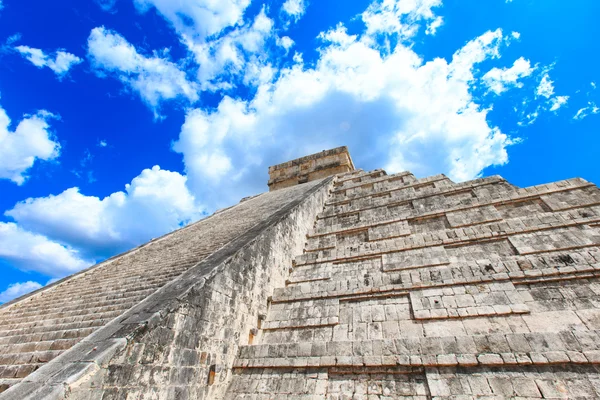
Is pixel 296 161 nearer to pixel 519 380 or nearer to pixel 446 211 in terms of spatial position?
pixel 446 211

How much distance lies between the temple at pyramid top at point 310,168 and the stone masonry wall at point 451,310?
9148 millimetres

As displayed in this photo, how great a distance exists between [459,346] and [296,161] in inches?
566

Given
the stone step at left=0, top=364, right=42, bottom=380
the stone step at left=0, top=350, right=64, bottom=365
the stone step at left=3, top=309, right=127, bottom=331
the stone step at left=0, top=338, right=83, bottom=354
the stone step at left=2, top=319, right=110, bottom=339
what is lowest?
the stone step at left=0, top=364, right=42, bottom=380

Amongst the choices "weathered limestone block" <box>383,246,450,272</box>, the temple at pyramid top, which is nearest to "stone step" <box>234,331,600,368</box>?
"weathered limestone block" <box>383,246,450,272</box>

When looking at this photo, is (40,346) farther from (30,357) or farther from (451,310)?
(451,310)

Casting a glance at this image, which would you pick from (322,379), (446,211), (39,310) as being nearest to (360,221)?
(446,211)

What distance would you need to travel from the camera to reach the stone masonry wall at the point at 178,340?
2621mm

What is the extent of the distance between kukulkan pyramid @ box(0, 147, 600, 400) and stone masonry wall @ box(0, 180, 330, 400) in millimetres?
18

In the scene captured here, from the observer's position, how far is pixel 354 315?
4.59 m

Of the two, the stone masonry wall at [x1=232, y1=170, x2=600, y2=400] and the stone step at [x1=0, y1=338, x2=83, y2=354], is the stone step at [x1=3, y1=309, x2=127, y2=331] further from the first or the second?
the stone masonry wall at [x1=232, y1=170, x2=600, y2=400]

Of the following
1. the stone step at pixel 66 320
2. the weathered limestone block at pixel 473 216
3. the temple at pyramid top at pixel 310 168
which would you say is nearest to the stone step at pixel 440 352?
the stone step at pixel 66 320

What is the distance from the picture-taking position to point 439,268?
16.2ft

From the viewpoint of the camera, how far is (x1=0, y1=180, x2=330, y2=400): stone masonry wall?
262cm

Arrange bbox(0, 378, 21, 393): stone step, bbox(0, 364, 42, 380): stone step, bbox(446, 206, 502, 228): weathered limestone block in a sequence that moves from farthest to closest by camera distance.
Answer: bbox(446, 206, 502, 228): weathered limestone block, bbox(0, 364, 42, 380): stone step, bbox(0, 378, 21, 393): stone step
